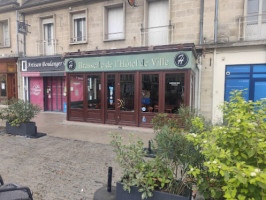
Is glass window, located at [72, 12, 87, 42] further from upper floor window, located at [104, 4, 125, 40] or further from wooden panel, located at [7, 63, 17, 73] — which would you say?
wooden panel, located at [7, 63, 17, 73]

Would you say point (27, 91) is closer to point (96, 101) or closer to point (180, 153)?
point (96, 101)

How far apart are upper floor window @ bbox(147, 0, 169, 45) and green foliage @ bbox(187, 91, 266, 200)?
842 cm

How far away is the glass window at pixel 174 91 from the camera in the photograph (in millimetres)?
8031

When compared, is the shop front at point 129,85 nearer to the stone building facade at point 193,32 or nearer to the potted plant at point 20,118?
the stone building facade at point 193,32

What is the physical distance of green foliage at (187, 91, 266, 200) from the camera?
161 centimetres

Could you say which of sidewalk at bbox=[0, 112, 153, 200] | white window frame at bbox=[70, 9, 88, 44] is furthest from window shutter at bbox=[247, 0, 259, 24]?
white window frame at bbox=[70, 9, 88, 44]

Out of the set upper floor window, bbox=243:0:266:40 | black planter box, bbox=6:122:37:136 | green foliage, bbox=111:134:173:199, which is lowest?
black planter box, bbox=6:122:37:136

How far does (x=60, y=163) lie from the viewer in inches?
191

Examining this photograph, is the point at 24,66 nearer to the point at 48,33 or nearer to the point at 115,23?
the point at 48,33

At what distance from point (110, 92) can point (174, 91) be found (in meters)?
→ 3.10

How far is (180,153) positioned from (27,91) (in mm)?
14789

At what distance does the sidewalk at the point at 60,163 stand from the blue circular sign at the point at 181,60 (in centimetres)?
314

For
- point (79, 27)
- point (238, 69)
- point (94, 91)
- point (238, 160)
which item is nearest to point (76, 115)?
point (94, 91)

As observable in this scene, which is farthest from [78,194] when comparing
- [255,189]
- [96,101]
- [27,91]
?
[27,91]
